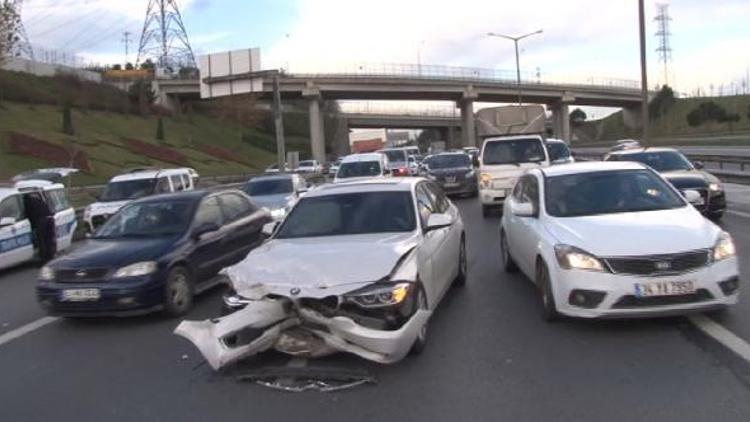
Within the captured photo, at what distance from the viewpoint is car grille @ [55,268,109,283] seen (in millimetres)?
9196

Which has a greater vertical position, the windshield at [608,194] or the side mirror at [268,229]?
the windshield at [608,194]

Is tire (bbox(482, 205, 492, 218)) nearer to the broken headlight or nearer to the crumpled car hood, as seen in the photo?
the crumpled car hood

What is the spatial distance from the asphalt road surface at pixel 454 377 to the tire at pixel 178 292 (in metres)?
0.42

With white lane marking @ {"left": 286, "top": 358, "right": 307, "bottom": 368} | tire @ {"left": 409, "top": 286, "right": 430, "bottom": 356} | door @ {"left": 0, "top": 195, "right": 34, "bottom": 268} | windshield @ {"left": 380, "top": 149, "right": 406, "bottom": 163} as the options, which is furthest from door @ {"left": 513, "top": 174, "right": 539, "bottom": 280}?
windshield @ {"left": 380, "top": 149, "right": 406, "bottom": 163}

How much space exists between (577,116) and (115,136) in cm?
8925

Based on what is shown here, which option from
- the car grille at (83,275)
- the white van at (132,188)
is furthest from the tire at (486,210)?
the car grille at (83,275)

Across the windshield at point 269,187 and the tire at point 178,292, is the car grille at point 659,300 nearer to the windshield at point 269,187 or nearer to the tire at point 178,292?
the tire at point 178,292

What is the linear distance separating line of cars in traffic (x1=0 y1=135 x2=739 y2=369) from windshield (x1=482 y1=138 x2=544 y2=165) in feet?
32.5

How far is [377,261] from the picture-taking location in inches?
272

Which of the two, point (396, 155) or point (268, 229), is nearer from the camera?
point (268, 229)

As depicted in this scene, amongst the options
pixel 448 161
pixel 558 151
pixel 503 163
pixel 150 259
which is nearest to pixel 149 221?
pixel 150 259

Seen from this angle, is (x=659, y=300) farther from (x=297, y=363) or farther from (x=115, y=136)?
(x=115, y=136)

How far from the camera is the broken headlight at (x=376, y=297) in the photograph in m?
6.49

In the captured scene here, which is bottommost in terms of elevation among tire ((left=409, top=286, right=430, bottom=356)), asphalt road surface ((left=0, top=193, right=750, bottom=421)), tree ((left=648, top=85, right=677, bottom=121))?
asphalt road surface ((left=0, top=193, right=750, bottom=421))
